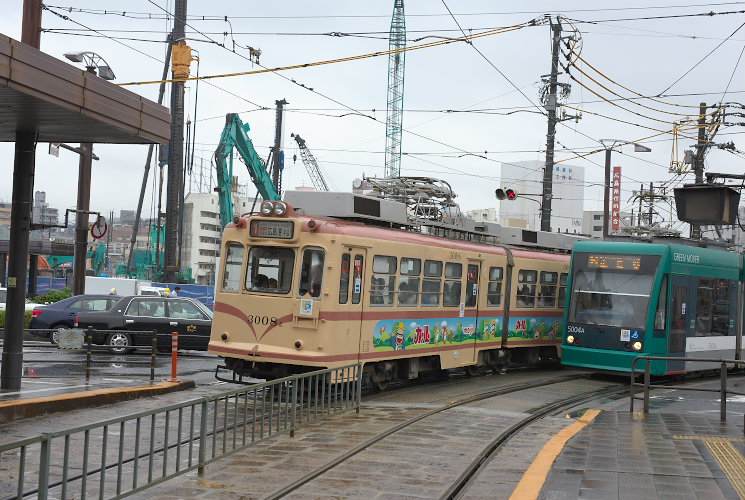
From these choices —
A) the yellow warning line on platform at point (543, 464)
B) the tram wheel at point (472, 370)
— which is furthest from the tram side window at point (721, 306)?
the yellow warning line on platform at point (543, 464)

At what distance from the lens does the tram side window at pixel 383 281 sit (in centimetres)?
1525

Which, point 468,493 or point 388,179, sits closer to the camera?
point 468,493

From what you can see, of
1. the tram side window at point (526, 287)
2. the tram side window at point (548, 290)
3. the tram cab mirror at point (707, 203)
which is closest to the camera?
the tram cab mirror at point (707, 203)

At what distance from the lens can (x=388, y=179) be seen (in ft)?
64.1

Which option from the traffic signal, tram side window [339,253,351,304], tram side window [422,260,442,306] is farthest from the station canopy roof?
the traffic signal

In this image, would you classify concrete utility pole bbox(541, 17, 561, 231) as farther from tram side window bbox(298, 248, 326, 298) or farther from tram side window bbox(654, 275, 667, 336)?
tram side window bbox(298, 248, 326, 298)

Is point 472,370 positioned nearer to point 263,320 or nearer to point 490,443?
point 263,320

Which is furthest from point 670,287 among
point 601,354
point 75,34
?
point 75,34

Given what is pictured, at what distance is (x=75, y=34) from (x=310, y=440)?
14869 millimetres

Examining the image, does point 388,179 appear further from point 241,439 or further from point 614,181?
point 614,181

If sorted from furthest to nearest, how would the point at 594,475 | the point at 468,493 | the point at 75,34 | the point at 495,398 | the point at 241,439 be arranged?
1. the point at 75,34
2. the point at 495,398
3. the point at 241,439
4. the point at 594,475
5. the point at 468,493

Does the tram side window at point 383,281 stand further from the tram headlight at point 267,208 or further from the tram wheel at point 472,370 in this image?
the tram wheel at point 472,370

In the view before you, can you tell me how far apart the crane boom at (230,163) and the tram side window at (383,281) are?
22.8 m

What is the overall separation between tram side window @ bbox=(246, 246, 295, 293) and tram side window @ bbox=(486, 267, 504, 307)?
581cm
